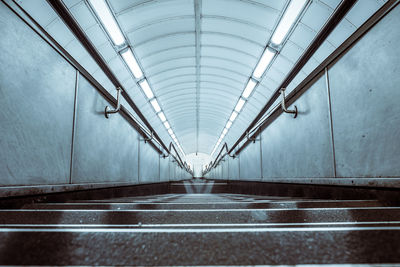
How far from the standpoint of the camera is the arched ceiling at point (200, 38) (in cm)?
493

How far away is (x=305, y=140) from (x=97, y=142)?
2745 millimetres

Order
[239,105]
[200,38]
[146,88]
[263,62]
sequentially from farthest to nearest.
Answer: [239,105], [146,88], [263,62], [200,38]

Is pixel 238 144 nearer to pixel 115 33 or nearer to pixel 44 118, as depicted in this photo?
pixel 115 33

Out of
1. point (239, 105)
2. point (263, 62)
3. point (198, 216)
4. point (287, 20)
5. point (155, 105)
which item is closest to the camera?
point (198, 216)

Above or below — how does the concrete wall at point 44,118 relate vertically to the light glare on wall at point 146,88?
below

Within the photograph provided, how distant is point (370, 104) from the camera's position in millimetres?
2094

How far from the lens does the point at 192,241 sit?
837 mm

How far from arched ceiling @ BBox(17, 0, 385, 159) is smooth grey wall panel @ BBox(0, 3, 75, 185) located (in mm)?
2485

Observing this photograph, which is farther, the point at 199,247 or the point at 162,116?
the point at 162,116

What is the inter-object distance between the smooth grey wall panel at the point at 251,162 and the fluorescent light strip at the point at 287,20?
9.21 feet

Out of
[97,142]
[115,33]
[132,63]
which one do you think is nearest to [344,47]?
[97,142]

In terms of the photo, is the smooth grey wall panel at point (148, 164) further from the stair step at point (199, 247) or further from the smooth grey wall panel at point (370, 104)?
the stair step at point (199, 247)

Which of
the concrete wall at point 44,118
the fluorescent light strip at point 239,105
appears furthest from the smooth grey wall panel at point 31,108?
the fluorescent light strip at point 239,105

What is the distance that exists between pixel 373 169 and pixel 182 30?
240 inches
